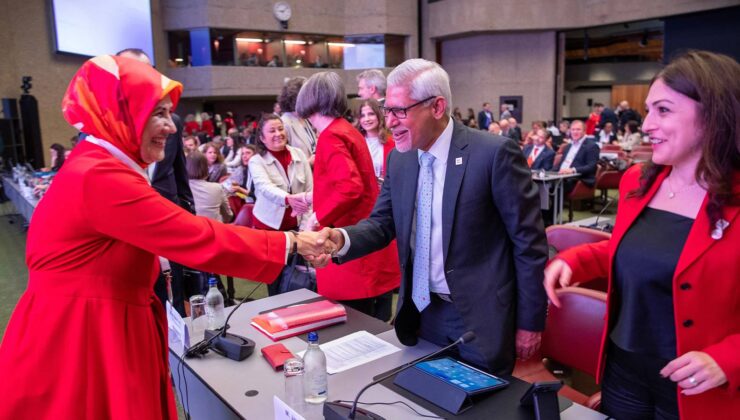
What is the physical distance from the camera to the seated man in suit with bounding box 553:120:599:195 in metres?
7.98

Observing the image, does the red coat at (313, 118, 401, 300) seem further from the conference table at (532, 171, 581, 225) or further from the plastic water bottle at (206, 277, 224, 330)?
the conference table at (532, 171, 581, 225)

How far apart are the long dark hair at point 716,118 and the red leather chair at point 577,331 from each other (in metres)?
0.84

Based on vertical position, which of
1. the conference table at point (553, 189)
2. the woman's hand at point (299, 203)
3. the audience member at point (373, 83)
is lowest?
the conference table at point (553, 189)

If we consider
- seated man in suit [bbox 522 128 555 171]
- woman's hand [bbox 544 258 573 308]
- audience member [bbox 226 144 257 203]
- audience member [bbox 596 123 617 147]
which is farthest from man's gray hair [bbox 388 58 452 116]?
audience member [bbox 596 123 617 147]

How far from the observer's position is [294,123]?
15.7 ft

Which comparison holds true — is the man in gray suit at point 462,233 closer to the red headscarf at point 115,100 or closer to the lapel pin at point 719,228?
the lapel pin at point 719,228

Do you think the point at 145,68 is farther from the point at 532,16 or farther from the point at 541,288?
the point at 532,16

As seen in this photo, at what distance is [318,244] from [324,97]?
1.14m

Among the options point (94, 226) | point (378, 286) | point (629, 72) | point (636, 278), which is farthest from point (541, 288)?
point (629, 72)

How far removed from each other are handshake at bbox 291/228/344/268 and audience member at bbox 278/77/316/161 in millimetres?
2354

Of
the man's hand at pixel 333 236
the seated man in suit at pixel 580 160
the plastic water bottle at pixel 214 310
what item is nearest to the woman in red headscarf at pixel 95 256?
the man's hand at pixel 333 236

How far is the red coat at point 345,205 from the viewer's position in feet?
9.04

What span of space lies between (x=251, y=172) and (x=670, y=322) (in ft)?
9.64

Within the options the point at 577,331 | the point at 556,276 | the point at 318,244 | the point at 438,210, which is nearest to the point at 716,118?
the point at 556,276
